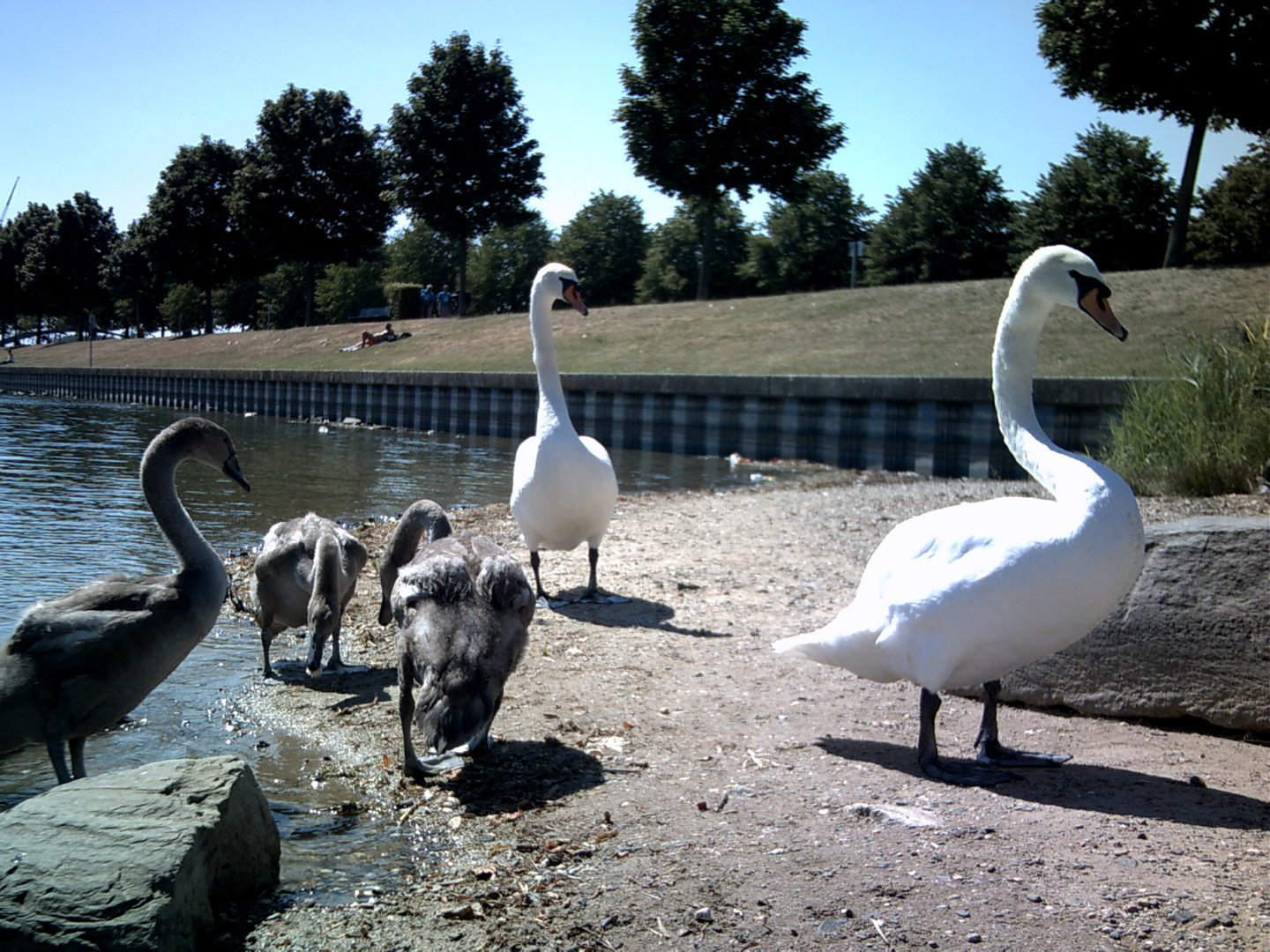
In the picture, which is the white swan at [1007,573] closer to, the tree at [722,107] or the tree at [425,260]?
the tree at [722,107]

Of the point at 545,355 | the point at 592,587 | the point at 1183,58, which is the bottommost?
the point at 592,587

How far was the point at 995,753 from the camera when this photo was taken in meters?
4.61

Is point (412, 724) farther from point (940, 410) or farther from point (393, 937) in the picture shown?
point (940, 410)

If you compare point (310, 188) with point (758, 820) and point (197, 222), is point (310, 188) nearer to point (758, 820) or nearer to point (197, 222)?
point (197, 222)

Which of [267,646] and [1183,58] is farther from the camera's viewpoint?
[1183,58]

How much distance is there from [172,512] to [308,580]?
155 cm

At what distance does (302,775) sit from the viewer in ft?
15.4

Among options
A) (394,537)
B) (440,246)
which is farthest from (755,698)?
(440,246)

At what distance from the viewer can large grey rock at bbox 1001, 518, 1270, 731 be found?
4828 mm

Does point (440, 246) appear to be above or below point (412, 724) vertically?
Answer: above

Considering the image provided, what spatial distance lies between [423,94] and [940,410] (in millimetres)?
41671

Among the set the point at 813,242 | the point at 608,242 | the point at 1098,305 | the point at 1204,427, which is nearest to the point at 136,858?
the point at 1098,305

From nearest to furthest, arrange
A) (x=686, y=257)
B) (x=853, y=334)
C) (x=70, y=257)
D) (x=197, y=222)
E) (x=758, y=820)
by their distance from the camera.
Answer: (x=758, y=820) < (x=853, y=334) < (x=686, y=257) < (x=197, y=222) < (x=70, y=257)

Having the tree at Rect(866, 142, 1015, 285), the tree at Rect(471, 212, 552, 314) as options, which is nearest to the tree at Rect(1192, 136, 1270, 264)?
the tree at Rect(866, 142, 1015, 285)
